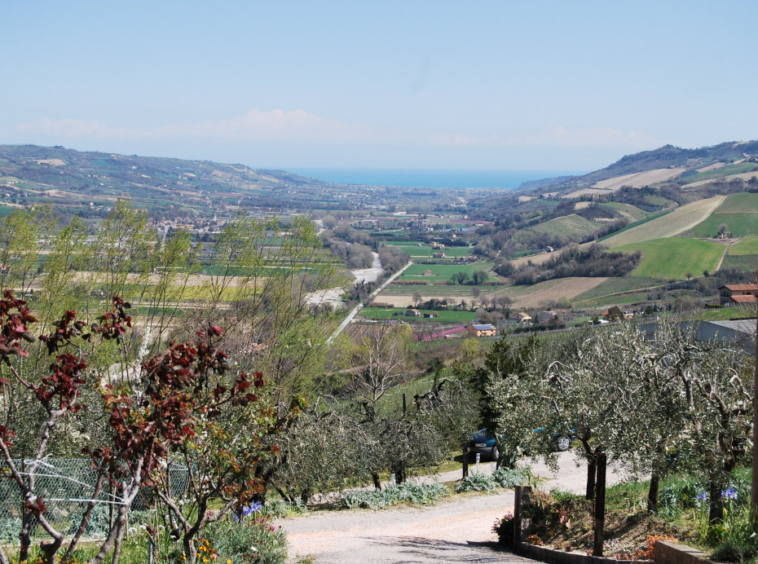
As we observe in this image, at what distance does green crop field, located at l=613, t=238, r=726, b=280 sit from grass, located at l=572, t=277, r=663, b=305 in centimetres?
182

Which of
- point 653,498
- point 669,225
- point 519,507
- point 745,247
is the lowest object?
point 519,507

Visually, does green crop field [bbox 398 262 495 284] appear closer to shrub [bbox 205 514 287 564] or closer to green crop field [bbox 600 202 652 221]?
green crop field [bbox 600 202 652 221]

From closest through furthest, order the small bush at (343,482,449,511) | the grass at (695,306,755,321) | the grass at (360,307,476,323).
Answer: the small bush at (343,482,449,511)
the grass at (695,306,755,321)
the grass at (360,307,476,323)

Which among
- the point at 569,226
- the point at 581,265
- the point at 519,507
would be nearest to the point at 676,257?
the point at 581,265

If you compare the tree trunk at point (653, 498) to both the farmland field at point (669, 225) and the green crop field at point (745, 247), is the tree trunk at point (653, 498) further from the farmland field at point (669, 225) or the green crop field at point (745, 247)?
the farmland field at point (669, 225)

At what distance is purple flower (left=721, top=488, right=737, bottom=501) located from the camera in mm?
10461

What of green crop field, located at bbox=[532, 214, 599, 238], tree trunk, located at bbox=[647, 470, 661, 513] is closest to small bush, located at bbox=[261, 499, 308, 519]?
tree trunk, located at bbox=[647, 470, 661, 513]

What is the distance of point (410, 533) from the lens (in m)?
15.0

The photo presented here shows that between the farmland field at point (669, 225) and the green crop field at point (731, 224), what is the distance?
209cm

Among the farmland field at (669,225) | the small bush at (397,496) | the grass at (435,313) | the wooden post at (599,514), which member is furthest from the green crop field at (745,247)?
the wooden post at (599,514)

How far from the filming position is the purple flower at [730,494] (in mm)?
10461

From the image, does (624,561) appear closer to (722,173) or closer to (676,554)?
(676,554)

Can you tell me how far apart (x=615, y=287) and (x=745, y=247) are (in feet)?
64.5

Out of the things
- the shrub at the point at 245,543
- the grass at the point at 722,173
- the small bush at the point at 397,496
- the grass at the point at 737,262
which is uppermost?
the grass at the point at 722,173
